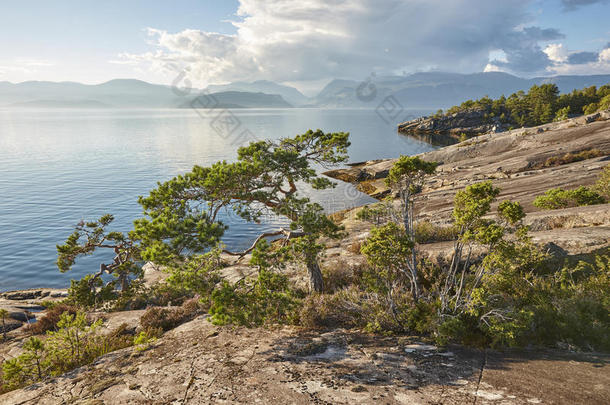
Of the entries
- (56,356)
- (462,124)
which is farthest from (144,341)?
(462,124)

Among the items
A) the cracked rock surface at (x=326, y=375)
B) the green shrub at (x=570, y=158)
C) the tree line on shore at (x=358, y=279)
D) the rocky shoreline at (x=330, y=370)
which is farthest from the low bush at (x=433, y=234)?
the green shrub at (x=570, y=158)

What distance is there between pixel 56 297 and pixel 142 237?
2082 cm

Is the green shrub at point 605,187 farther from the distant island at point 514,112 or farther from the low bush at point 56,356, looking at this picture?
the distant island at point 514,112

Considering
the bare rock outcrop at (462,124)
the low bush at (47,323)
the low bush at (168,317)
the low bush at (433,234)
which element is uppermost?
the bare rock outcrop at (462,124)

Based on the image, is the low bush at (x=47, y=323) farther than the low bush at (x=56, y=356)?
Yes

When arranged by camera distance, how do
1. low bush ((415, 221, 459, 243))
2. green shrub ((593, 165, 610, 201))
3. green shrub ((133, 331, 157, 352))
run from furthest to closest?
green shrub ((593, 165, 610, 201))
low bush ((415, 221, 459, 243))
green shrub ((133, 331, 157, 352))

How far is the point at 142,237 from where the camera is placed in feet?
31.4

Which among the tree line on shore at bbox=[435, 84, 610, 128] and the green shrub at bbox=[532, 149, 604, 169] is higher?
the tree line on shore at bbox=[435, 84, 610, 128]

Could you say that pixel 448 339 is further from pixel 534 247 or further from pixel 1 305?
pixel 1 305

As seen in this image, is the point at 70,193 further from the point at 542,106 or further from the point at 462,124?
the point at 542,106

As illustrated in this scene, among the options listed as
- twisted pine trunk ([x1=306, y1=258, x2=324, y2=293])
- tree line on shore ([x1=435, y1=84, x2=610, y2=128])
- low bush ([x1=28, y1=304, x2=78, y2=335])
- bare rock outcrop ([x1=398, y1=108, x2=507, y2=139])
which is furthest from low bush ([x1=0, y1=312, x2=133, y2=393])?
bare rock outcrop ([x1=398, y1=108, x2=507, y2=139])

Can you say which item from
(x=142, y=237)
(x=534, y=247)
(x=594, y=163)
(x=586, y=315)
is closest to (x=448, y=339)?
(x=586, y=315)

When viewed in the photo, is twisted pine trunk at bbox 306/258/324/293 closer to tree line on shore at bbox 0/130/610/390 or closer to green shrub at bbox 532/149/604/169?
tree line on shore at bbox 0/130/610/390

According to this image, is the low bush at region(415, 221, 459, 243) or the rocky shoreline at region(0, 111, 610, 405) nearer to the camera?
the rocky shoreline at region(0, 111, 610, 405)
